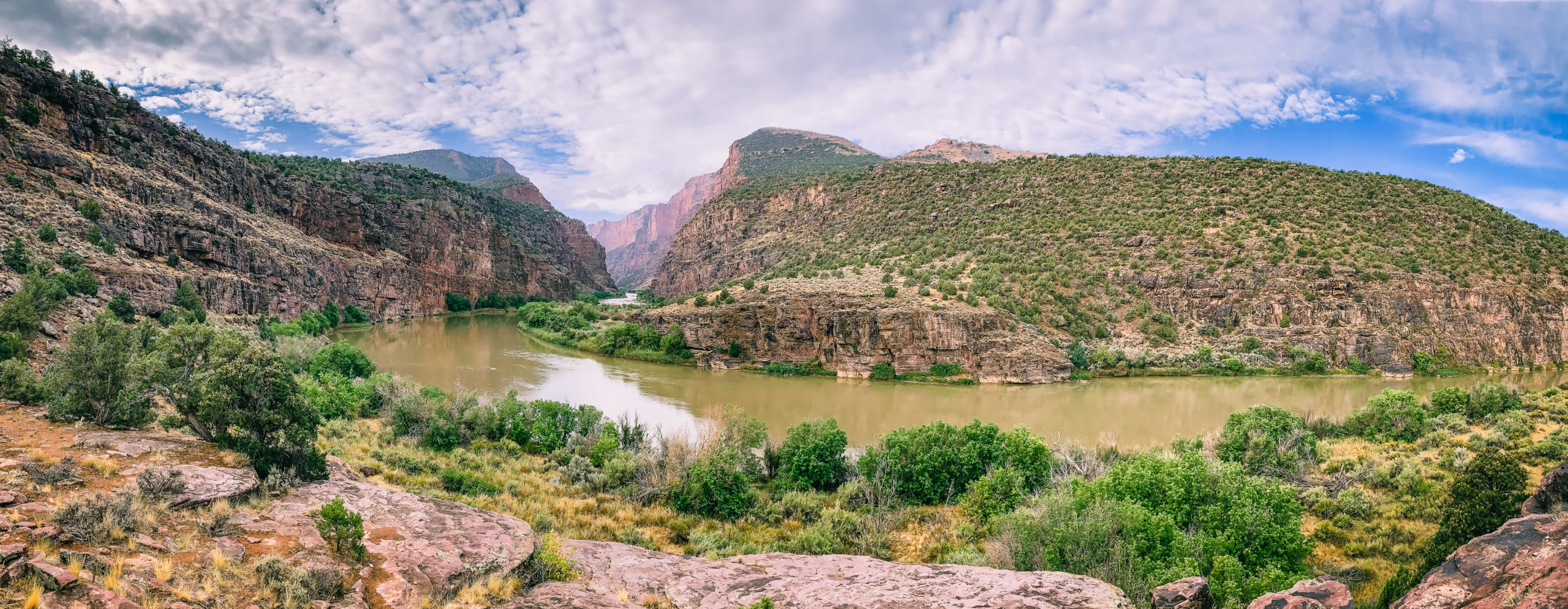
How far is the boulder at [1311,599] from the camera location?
5.27 metres

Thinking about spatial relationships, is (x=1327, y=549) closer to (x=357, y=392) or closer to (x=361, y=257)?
(x=357, y=392)

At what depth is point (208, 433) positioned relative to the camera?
38.8 feet

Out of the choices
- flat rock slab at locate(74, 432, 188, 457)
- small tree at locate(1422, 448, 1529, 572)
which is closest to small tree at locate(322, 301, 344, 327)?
flat rock slab at locate(74, 432, 188, 457)

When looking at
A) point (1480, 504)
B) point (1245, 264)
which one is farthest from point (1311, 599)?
point (1245, 264)

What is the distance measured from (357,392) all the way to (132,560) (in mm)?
22084

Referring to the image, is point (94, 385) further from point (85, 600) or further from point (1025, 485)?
point (1025, 485)

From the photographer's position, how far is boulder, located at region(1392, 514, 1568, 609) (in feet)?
14.6

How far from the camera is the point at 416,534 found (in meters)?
8.70

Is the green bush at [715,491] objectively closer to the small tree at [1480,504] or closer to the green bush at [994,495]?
the green bush at [994,495]

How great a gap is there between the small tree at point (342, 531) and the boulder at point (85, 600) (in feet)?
7.44

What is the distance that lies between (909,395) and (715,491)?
875 inches

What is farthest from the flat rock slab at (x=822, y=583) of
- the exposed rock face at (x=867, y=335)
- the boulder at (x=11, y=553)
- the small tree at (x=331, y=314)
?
the small tree at (x=331, y=314)

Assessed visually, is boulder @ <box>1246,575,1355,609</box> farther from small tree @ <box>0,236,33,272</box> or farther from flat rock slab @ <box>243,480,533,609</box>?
small tree @ <box>0,236,33,272</box>

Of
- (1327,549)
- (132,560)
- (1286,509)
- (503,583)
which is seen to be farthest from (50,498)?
(1327,549)
